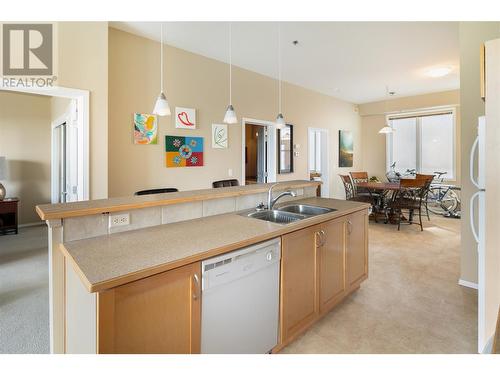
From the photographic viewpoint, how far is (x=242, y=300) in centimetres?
153

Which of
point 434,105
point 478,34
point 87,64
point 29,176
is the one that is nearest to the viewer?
point 478,34

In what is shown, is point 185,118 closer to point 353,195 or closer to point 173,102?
point 173,102

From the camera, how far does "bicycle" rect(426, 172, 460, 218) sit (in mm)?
6293

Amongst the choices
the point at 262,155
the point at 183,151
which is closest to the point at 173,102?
the point at 183,151

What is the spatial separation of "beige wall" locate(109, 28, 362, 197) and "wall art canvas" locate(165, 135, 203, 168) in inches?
3.1

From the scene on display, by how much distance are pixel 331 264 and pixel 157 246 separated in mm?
1418

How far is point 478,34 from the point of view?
273 cm

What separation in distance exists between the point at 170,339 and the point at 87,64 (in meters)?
2.98

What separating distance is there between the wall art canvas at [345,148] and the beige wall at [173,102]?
6.53 ft

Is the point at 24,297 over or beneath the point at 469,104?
beneath

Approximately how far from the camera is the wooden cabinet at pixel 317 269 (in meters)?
1.81

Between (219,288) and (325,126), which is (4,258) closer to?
(219,288)
